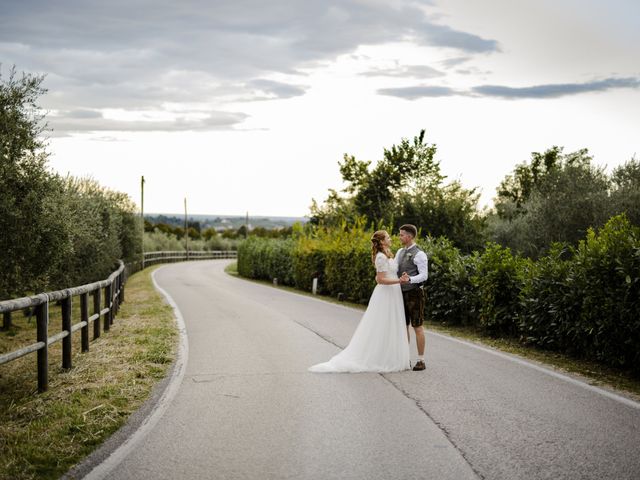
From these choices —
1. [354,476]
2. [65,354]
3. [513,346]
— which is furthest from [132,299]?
[354,476]

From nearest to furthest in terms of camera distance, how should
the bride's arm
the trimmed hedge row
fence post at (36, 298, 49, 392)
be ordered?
fence post at (36, 298, 49, 392) → the trimmed hedge row → the bride's arm

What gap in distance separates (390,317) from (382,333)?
0.92 feet

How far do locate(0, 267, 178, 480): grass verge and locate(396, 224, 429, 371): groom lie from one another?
3.71 metres

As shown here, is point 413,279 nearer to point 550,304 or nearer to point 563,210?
point 550,304

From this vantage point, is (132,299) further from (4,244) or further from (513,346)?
(513,346)

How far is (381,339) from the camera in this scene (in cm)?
915

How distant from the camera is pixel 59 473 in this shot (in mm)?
5043

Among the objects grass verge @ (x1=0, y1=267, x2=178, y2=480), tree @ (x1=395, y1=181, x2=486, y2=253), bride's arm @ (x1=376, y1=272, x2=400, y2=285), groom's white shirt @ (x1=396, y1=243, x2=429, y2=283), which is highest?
tree @ (x1=395, y1=181, x2=486, y2=253)

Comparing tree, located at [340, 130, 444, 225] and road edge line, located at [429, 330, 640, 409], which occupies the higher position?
tree, located at [340, 130, 444, 225]

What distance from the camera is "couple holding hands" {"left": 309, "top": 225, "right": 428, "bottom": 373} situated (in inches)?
356

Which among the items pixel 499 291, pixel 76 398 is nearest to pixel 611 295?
pixel 499 291

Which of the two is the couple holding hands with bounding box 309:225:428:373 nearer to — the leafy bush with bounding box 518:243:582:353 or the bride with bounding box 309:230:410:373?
the bride with bounding box 309:230:410:373

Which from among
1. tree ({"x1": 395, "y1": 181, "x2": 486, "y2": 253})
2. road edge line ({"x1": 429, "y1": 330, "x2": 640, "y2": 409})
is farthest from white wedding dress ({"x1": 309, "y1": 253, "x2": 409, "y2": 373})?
tree ({"x1": 395, "y1": 181, "x2": 486, "y2": 253})

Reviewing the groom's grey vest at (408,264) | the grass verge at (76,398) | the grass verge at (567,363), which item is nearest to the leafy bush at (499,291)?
the grass verge at (567,363)
